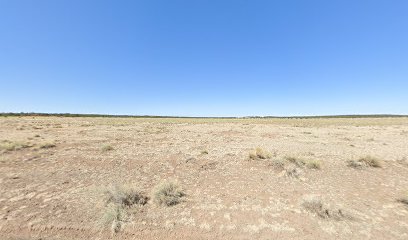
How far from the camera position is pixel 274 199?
7.16 metres

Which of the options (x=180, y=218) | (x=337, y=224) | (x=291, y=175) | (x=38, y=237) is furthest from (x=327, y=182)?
(x=38, y=237)

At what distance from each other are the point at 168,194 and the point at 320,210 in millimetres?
4196

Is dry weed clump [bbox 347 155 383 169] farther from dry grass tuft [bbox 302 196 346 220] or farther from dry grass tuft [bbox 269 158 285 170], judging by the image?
dry grass tuft [bbox 302 196 346 220]

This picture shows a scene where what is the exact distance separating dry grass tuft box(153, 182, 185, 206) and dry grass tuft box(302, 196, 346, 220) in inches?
140

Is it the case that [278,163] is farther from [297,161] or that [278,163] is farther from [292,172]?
[292,172]

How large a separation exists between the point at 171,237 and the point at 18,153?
505 inches

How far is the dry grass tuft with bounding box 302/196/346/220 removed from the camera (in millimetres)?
5981

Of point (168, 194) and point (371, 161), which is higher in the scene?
point (371, 161)

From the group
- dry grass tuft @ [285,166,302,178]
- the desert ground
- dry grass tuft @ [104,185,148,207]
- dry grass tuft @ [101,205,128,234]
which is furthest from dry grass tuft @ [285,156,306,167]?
dry grass tuft @ [101,205,128,234]

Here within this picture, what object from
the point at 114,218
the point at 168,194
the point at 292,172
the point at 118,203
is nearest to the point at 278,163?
the point at 292,172

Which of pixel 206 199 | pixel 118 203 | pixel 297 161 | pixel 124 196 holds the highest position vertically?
pixel 297 161

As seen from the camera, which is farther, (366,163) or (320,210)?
(366,163)

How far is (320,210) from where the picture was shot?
621 centimetres

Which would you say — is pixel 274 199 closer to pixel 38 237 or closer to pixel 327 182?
pixel 327 182
